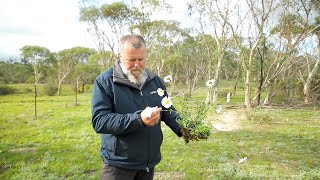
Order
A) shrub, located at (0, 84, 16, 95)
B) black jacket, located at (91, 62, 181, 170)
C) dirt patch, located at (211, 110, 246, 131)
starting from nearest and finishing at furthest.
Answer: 1. black jacket, located at (91, 62, 181, 170)
2. dirt patch, located at (211, 110, 246, 131)
3. shrub, located at (0, 84, 16, 95)

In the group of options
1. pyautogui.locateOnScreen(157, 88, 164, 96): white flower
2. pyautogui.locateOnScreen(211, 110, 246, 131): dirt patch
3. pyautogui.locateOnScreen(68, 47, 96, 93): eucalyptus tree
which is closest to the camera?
pyautogui.locateOnScreen(157, 88, 164, 96): white flower

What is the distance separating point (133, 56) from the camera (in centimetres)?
251

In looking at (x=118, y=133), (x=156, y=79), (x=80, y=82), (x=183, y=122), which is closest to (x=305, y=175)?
(x=183, y=122)

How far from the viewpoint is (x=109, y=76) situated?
8.32ft

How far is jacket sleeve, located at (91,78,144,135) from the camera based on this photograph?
2258 mm

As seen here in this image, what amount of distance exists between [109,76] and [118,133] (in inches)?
19.9

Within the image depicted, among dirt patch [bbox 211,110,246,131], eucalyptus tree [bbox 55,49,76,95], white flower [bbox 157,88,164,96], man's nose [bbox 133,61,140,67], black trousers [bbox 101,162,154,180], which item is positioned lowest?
dirt patch [bbox 211,110,246,131]

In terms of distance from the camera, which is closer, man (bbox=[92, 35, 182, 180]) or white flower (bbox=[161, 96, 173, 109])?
man (bbox=[92, 35, 182, 180])

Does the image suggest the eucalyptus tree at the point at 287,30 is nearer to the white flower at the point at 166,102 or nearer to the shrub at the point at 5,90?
the white flower at the point at 166,102

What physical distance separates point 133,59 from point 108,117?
0.54 meters

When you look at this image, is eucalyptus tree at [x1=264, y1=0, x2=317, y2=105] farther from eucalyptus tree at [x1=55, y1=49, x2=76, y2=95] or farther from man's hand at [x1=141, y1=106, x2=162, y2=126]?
eucalyptus tree at [x1=55, y1=49, x2=76, y2=95]

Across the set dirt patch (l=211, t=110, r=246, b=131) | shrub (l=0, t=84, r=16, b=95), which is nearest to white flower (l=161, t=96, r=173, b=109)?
dirt patch (l=211, t=110, r=246, b=131)

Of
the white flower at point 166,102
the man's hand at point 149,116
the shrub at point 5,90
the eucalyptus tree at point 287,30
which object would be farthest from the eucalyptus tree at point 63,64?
the man's hand at point 149,116

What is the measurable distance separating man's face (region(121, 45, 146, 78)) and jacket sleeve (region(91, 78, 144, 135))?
0.22 m
